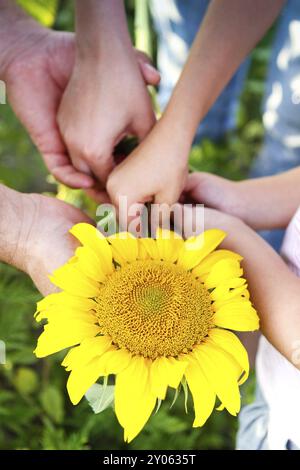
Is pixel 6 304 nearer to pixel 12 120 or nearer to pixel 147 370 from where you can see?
pixel 12 120

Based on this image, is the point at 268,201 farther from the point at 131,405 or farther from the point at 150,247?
the point at 131,405

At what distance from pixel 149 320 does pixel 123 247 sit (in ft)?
0.31

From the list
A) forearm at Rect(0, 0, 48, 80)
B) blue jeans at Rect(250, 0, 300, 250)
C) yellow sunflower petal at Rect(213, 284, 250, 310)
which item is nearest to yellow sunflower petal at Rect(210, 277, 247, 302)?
yellow sunflower petal at Rect(213, 284, 250, 310)

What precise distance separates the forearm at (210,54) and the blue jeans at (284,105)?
40 centimetres

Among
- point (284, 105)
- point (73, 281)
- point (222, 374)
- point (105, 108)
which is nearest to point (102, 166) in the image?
point (105, 108)

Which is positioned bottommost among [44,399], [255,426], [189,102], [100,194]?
[44,399]

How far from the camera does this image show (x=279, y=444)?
758mm

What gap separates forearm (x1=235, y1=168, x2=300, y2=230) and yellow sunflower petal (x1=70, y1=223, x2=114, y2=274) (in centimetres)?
29

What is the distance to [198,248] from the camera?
62 centimetres

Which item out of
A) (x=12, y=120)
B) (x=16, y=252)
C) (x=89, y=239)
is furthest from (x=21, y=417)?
(x=12, y=120)

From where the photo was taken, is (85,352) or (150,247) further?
(150,247)

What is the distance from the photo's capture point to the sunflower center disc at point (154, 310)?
1.81 ft

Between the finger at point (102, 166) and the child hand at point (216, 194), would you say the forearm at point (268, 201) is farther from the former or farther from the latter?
the finger at point (102, 166)

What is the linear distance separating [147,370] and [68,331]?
0.09 m
